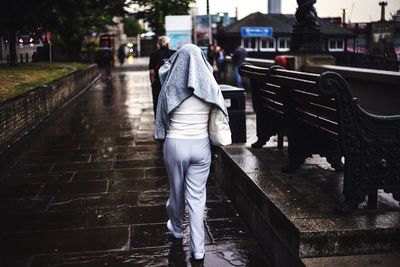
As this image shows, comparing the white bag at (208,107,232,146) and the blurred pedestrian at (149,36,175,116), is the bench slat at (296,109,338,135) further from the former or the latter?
the blurred pedestrian at (149,36,175,116)

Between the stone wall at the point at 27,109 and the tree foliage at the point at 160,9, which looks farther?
the tree foliage at the point at 160,9

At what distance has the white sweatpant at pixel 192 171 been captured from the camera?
4.03 m

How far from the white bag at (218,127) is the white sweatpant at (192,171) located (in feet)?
0.23

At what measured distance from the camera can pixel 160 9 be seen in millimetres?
43625

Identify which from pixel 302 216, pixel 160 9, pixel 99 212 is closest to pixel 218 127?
pixel 302 216

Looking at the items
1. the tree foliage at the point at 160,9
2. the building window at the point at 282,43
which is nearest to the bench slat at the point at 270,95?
the tree foliage at the point at 160,9

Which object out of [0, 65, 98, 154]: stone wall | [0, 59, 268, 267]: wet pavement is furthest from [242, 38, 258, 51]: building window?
[0, 59, 268, 267]: wet pavement

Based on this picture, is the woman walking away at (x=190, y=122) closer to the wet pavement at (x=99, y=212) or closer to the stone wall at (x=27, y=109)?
the wet pavement at (x=99, y=212)

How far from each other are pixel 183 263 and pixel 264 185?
1038mm

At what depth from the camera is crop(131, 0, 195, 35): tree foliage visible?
42250 millimetres

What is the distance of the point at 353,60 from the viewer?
19141mm

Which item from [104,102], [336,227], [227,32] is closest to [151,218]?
[336,227]

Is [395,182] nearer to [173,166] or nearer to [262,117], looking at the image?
[173,166]

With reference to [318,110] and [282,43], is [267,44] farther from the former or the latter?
[318,110]
